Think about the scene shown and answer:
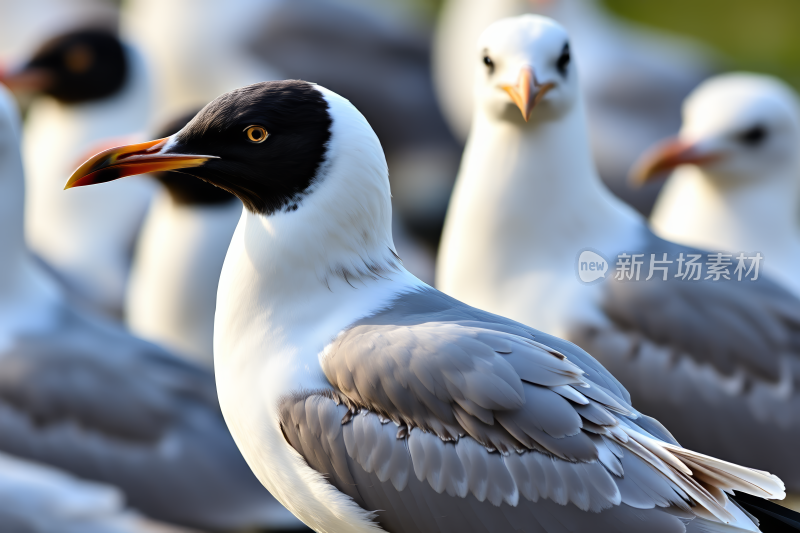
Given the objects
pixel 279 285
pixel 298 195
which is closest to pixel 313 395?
pixel 279 285

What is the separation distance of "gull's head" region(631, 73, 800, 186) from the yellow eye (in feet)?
7.40

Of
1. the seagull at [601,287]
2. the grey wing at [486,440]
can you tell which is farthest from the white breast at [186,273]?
the grey wing at [486,440]

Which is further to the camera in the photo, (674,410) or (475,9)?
(475,9)

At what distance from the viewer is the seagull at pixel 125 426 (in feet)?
11.5

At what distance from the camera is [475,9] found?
281 inches

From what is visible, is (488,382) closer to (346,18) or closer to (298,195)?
(298,195)

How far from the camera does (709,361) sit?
3182 millimetres

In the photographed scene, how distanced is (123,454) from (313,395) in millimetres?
1735

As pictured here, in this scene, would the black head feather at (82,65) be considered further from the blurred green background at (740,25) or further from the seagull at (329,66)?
the blurred green background at (740,25)

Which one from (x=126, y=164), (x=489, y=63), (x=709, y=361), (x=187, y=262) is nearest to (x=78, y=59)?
(x=187, y=262)

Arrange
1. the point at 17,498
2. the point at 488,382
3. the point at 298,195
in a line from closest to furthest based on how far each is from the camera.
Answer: the point at 488,382
the point at 298,195
the point at 17,498

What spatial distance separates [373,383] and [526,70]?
1254 millimetres

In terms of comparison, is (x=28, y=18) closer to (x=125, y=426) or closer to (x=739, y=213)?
(x=125, y=426)

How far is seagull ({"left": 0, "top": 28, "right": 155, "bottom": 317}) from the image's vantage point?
538 cm
